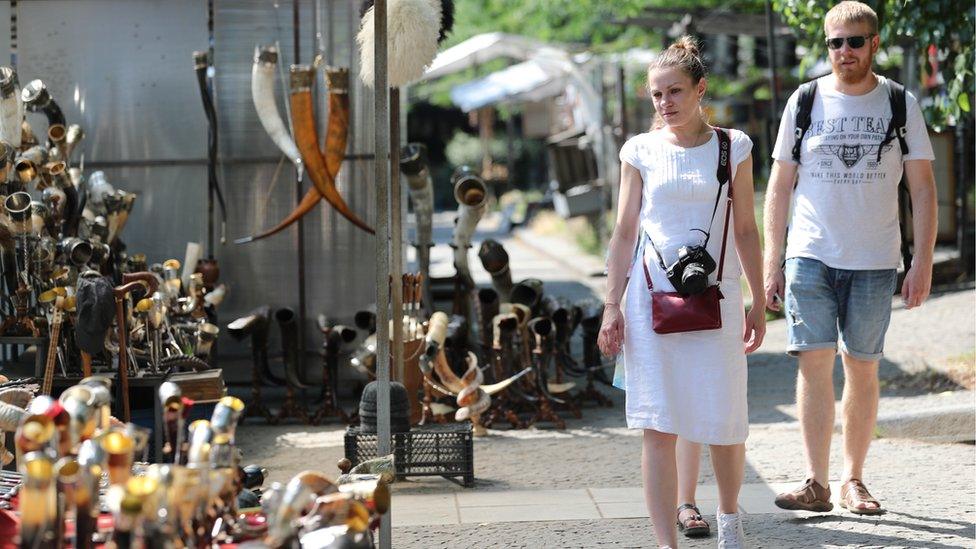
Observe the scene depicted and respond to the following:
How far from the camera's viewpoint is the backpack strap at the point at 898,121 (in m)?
5.16

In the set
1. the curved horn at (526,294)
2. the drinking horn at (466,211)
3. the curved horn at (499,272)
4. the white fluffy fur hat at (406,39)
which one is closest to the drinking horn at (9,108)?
the white fluffy fur hat at (406,39)

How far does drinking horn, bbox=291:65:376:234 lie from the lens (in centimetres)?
768

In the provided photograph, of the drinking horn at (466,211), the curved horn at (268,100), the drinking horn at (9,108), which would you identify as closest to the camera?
the drinking horn at (9,108)

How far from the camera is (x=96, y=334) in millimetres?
5691

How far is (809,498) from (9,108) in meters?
3.96

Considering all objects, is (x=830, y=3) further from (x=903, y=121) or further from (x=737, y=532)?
(x=737, y=532)

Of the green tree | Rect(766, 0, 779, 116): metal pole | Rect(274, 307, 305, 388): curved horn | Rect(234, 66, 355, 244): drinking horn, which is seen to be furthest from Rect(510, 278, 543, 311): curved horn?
Rect(766, 0, 779, 116): metal pole

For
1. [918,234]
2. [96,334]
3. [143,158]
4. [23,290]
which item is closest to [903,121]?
[918,234]

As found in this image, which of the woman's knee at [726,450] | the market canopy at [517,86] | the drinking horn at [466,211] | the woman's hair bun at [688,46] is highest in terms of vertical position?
the market canopy at [517,86]

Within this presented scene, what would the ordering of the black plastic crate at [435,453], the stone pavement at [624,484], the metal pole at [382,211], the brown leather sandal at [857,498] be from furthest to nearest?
1. the black plastic crate at [435,453]
2. the brown leather sandal at [857,498]
3. the stone pavement at [624,484]
4. the metal pole at [382,211]

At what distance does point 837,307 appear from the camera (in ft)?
17.3

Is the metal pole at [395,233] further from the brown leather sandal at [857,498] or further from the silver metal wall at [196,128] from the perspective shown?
the brown leather sandal at [857,498]

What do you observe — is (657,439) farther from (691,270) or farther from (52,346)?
(52,346)

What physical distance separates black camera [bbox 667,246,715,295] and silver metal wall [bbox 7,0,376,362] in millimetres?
4199
